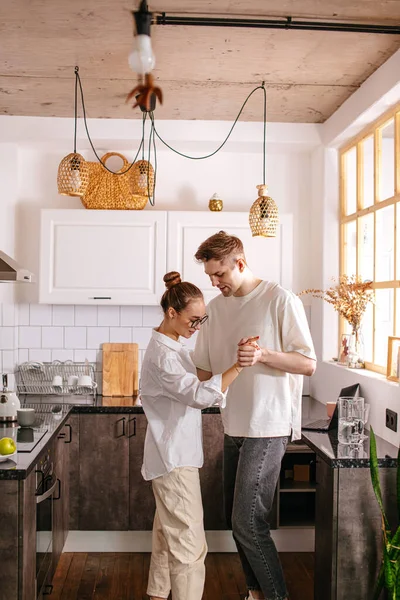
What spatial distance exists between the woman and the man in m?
0.13

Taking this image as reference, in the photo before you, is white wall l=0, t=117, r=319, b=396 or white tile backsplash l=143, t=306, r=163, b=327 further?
white tile backsplash l=143, t=306, r=163, b=327

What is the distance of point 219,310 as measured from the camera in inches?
128

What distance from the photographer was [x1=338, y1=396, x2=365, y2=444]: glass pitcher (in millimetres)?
3291

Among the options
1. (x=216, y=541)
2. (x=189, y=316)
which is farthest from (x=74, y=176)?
(x=216, y=541)

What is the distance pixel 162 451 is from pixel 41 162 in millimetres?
2922

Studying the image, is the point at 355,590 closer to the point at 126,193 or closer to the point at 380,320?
the point at 380,320

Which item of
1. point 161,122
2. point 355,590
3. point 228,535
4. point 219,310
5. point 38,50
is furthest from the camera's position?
point 161,122

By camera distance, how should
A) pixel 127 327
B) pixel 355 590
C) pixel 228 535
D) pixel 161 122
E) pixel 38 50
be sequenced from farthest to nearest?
pixel 127 327 → pixel 161 122 → pixel 228 535 → pixel 38 50 → pixel 355 590

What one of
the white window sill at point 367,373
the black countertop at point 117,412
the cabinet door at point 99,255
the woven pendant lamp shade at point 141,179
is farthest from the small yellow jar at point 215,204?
the black countertop at point 117,412

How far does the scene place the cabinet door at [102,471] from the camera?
443 cm

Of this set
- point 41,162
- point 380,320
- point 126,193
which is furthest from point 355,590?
point 41,162

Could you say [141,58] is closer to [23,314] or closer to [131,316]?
[131,316]

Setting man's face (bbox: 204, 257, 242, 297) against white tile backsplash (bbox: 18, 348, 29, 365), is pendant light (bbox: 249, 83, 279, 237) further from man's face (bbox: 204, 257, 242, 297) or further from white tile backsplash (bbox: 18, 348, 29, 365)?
white tile backsplash (bbox: 18, 348, 29, 365)

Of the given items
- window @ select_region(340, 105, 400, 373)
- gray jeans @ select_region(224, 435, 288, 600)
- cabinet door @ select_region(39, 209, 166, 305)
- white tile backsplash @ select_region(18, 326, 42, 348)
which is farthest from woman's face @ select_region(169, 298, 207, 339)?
white tile backsplash @ select_region(18, 326, 42, 348)
